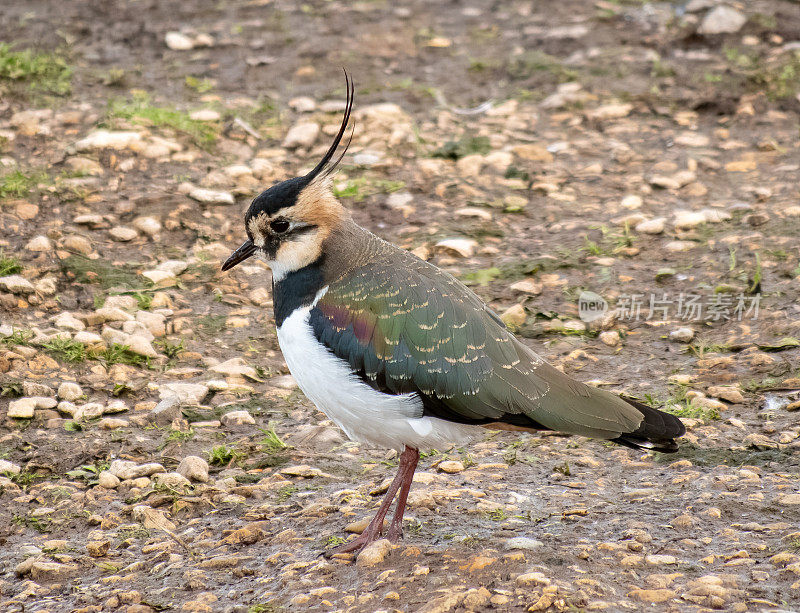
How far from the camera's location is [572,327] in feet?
21.3

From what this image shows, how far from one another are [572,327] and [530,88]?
12.1 ft

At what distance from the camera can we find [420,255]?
714cm

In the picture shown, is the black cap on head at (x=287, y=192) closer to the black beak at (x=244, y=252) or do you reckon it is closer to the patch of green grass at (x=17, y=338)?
the black beak at (x=244, y=252)

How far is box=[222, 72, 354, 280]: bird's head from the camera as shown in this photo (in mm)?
4738

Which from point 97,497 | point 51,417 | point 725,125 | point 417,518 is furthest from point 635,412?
point 725,125

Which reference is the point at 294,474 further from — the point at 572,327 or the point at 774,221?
the point at 774,221

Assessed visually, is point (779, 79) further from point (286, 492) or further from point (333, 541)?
point (333, 541)

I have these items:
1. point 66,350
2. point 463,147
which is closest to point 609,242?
point 463,147

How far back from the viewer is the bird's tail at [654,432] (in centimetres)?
445

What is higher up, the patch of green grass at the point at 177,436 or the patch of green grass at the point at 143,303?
the patch of green grass at the point at 143,303

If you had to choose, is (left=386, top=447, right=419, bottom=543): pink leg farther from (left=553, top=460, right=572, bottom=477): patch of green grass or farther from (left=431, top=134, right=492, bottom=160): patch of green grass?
(left=431, top=134, right=492, bottom=160): patch of green grass

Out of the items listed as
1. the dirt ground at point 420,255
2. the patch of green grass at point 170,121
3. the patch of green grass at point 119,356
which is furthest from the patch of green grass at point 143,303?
the patch of green grass at point 170,121

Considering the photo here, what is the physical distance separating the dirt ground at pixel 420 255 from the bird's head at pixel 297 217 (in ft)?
4.00

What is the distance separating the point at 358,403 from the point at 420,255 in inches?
114
